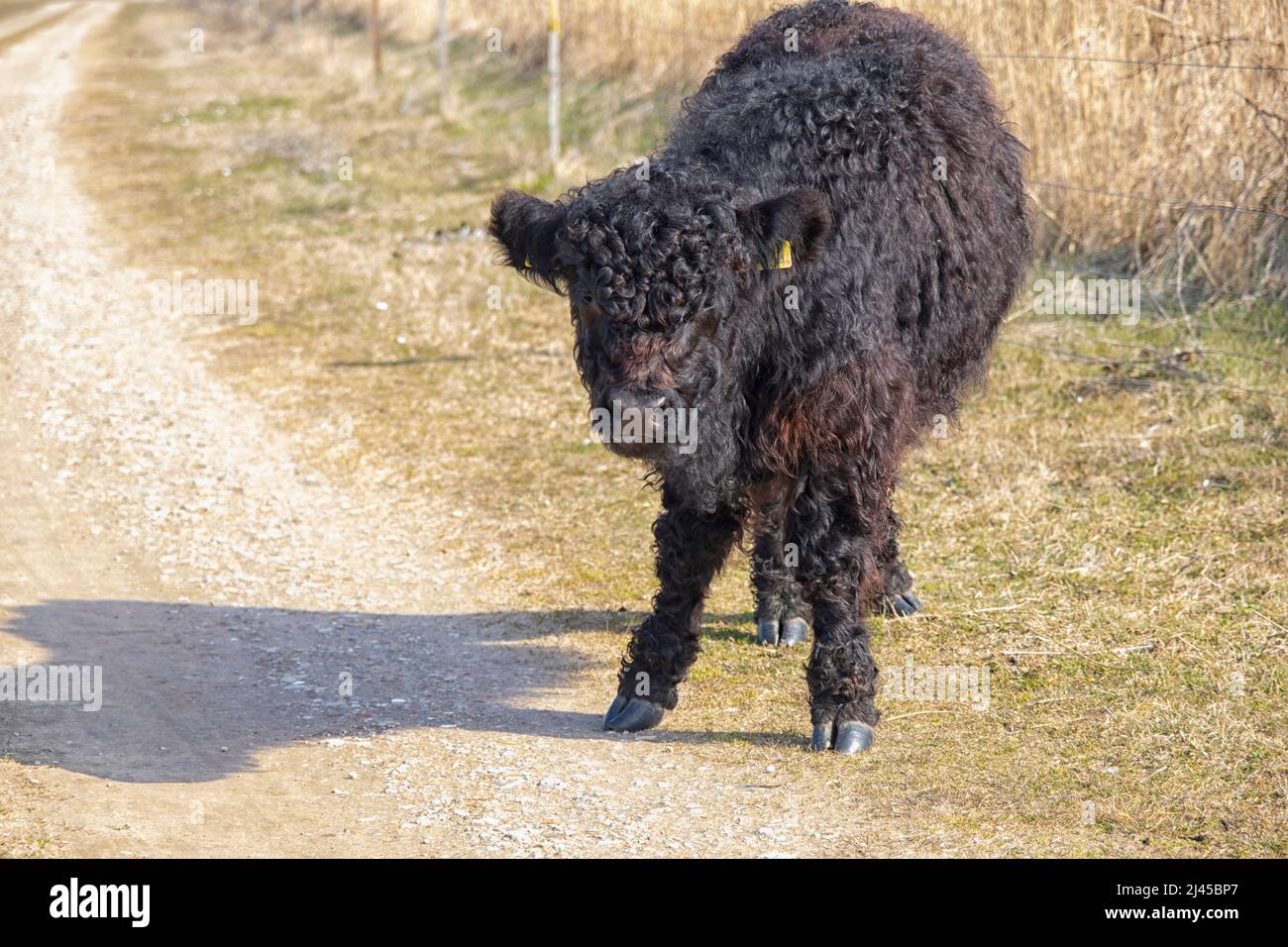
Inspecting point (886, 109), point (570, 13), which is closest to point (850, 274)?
point (886, 109)

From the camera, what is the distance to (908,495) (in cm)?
781

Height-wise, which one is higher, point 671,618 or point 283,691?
point 671,618

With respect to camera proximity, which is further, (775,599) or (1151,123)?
(1151,123)

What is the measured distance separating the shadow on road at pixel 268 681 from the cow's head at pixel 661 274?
1642 mm

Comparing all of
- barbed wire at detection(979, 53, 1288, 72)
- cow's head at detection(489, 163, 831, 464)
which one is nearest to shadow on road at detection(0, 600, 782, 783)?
cow's head at detection(489, 163, 831, 464)

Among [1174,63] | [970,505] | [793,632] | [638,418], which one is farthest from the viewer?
[1174,63]

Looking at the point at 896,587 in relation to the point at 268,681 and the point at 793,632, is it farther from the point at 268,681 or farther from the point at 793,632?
the point at 268,681

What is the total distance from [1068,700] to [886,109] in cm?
250

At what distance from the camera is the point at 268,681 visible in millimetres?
6039

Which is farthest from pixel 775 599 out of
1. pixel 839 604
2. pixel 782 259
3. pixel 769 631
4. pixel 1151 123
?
pixel 1151 123

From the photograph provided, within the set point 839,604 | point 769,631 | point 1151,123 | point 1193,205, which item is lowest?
point 769,631

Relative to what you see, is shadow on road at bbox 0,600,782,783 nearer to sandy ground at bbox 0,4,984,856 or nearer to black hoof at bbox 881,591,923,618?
sandy ground at bbox 0,4,984,856

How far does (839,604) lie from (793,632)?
111 centimetres

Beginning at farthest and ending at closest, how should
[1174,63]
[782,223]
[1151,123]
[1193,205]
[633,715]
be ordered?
[1151,123] → [1174,63] → [1193,205] → [633,715] → [782,223]
